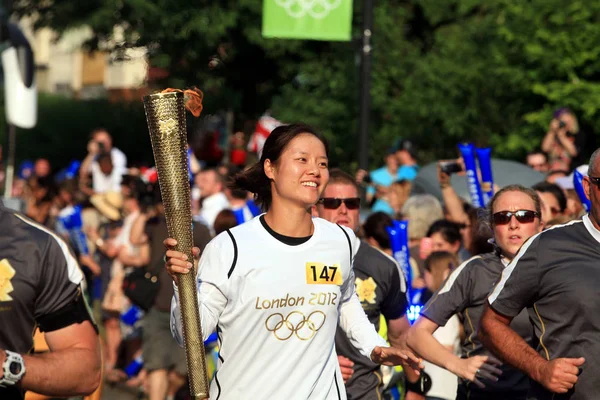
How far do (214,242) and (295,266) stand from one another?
1.13ft

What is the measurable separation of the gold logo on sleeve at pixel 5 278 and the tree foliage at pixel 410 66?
11365 mm

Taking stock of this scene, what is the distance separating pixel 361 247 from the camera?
7473 mm

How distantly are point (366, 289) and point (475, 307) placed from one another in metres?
0.68

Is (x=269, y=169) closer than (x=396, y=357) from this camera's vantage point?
No

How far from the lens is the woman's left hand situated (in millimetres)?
5227

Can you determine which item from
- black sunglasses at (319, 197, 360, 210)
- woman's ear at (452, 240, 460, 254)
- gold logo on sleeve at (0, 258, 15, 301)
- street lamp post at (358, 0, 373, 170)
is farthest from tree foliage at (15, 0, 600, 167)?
gold logo on sleeve at (0, 258, 15, 301)

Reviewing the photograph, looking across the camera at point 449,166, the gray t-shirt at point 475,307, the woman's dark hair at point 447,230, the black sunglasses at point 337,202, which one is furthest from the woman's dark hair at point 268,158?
the camera at point 449,166

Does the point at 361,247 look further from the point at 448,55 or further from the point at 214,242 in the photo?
the point at 448,55

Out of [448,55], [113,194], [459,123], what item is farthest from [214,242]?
[448,55]

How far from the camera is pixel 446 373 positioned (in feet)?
26.6

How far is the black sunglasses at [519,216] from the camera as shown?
667cm

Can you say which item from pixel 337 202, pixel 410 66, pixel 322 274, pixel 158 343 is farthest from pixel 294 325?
pixel 410 66

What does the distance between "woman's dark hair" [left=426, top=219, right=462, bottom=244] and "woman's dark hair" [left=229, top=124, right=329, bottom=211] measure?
12.1 ft

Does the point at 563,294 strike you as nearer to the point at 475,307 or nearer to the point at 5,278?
the point at 475,307
